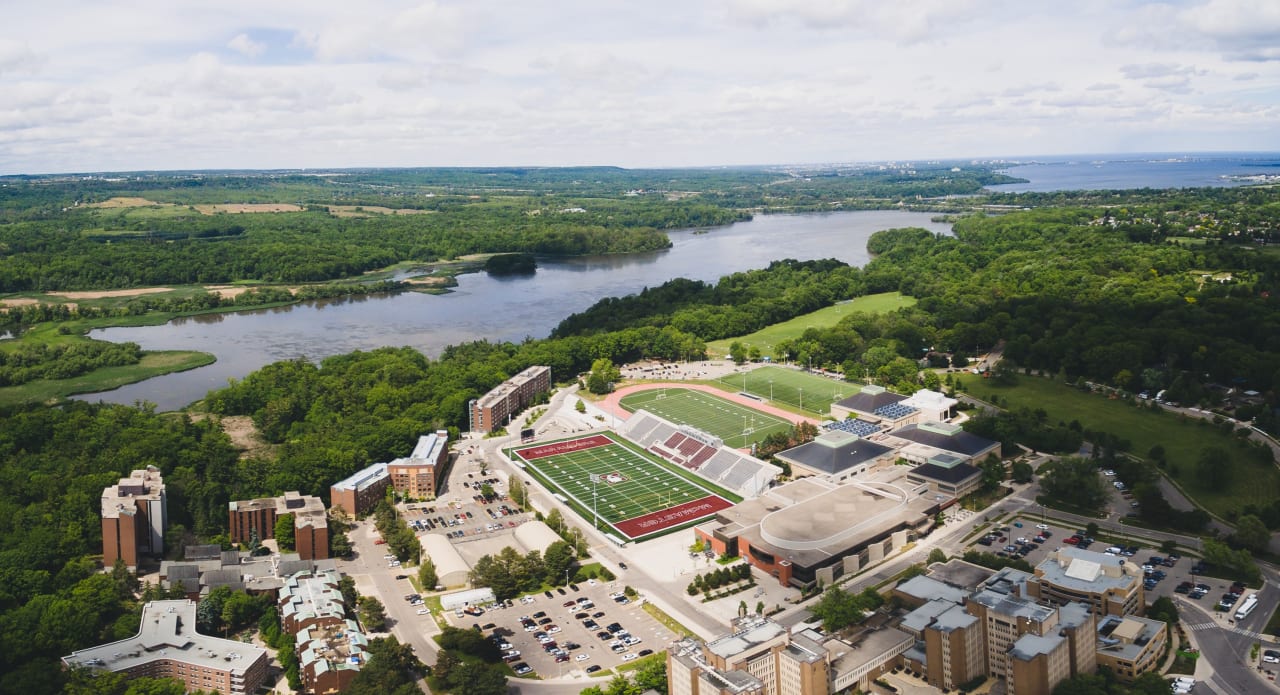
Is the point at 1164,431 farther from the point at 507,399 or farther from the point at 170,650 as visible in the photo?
the point at 170,650

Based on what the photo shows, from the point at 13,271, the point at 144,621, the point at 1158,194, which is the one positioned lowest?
the point at 144,621

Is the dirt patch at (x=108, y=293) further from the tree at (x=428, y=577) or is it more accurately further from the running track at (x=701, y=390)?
the tree at (x=428, y=577)

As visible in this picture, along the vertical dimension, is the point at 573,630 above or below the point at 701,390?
below

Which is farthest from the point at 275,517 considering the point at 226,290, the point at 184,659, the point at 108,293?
the point at 108,293

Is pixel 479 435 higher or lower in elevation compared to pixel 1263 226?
lower

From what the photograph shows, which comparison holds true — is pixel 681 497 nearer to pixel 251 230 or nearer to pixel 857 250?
pixel 857 250

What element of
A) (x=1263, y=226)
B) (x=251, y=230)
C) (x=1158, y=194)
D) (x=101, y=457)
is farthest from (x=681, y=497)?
(x=1158, y=194)

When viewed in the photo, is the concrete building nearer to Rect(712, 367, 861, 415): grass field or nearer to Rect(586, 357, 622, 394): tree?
Rect(586, 357, 622, 394): tree
